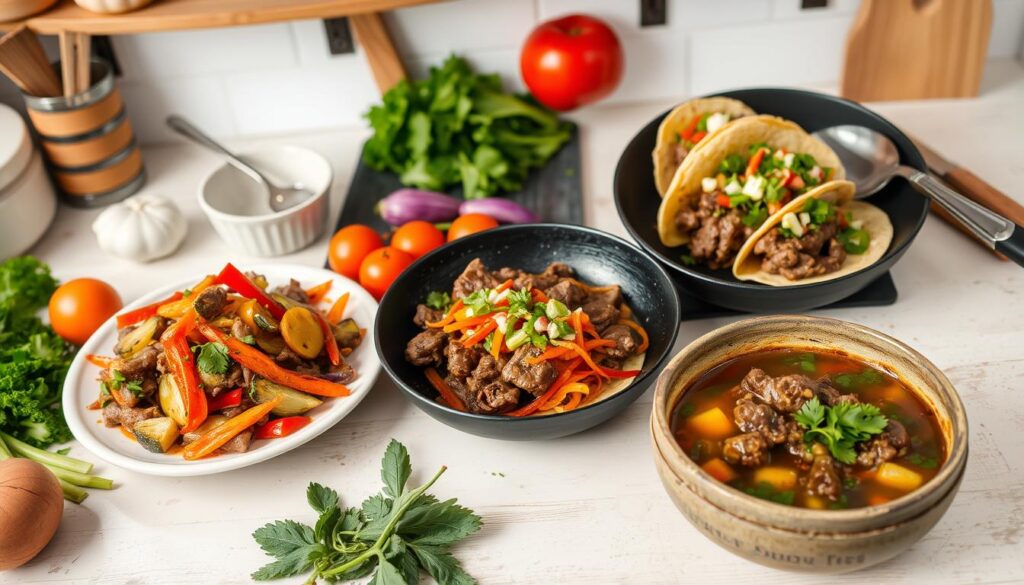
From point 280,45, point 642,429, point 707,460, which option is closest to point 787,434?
point 707,460

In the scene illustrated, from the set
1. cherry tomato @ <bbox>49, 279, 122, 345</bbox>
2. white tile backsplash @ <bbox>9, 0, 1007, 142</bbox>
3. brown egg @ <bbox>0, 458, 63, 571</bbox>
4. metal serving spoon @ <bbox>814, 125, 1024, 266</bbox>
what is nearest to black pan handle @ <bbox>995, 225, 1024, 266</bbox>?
metal serving spoon @ <bbox>814, 125, 1024, 266</bbox>

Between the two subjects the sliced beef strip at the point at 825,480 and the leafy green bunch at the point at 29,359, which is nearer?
the sliced beef strip at the point at 825,480

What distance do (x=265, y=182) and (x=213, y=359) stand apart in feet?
3.04

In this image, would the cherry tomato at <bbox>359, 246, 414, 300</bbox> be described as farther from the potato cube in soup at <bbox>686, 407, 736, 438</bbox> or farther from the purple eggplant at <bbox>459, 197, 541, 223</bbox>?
the potato cube in soup at <bbox>686, 407, 736, 438</bbox>

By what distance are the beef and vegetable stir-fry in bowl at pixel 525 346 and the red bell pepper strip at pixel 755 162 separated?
500 mm

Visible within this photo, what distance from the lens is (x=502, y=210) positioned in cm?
258

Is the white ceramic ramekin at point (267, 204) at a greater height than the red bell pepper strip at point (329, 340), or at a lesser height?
greater

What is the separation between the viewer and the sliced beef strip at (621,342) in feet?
6.33

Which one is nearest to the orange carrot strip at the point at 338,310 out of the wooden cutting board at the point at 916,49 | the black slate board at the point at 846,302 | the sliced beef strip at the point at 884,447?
the black slate board at the point at 846,302

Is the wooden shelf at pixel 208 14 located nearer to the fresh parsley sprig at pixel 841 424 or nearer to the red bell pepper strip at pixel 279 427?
the red bell pepper strip at pixel 279 427

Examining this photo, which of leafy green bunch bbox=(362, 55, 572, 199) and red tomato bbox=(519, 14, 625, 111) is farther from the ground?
red tomato bbox=(519, 14, 625, 111)

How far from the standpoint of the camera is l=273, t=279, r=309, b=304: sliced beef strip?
223 centimetres

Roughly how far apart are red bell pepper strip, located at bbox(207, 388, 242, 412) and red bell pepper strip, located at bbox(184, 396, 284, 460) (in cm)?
4

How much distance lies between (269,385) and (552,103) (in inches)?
57.7
